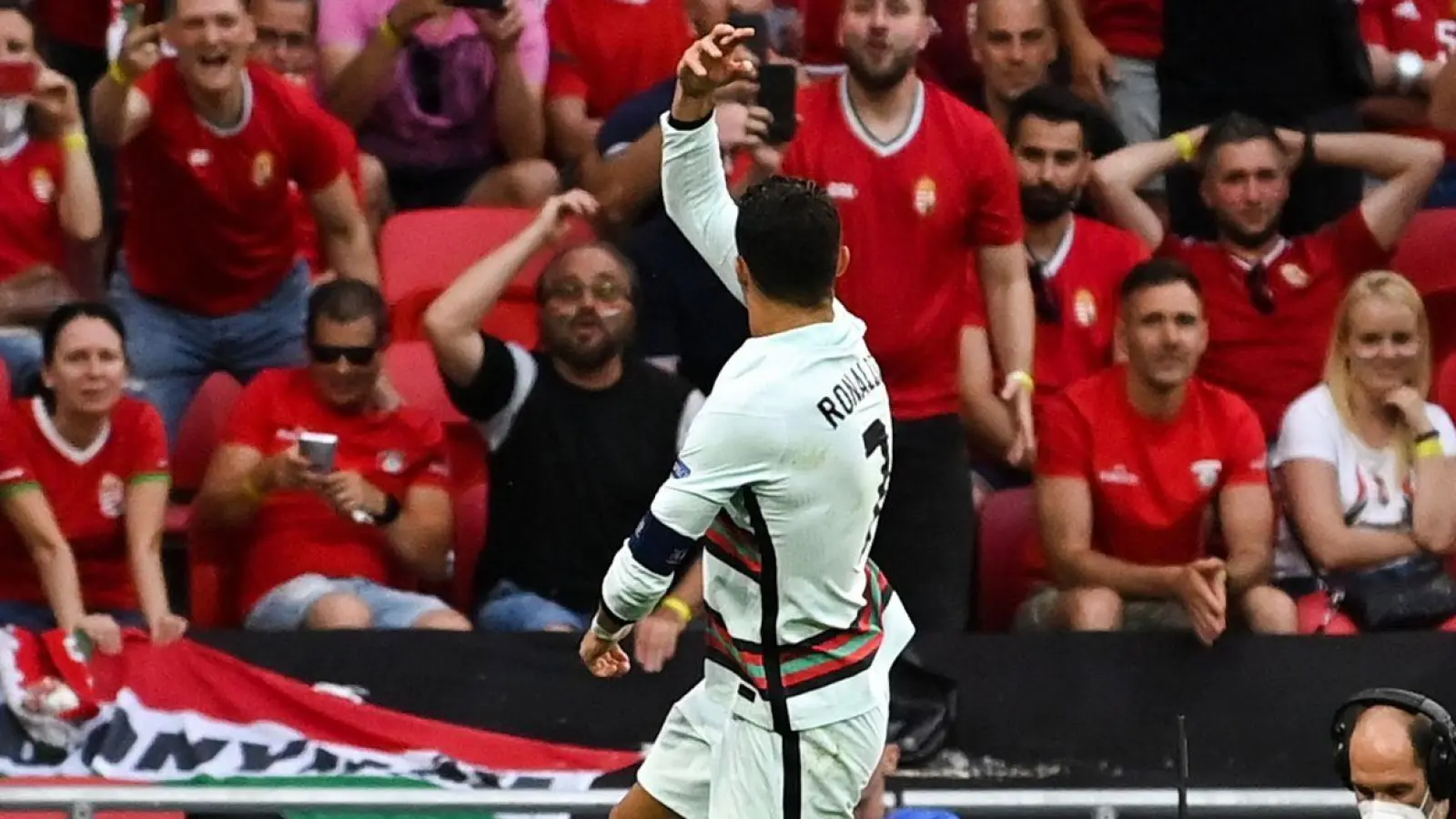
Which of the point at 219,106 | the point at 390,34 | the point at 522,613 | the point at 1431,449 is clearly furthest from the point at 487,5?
the point at 1431,449

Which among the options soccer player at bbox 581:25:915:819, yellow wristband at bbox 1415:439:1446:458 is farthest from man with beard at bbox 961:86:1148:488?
soccer player at bbox 581:25:915:819

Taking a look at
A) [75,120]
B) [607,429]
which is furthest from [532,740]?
[75,120]

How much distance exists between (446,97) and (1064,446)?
2.47 metres

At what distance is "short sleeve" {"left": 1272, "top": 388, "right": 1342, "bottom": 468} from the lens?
7.55 meters

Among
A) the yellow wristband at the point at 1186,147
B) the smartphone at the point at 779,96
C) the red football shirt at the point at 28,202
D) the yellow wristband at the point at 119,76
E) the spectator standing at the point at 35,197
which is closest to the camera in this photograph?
the smartphone at the point at 779,96

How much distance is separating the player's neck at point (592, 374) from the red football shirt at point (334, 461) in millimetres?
464

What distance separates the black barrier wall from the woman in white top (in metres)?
0.32

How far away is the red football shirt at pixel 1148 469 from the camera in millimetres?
7480

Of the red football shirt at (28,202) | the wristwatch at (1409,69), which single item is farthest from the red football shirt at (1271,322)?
the red football shirt at (28,202)

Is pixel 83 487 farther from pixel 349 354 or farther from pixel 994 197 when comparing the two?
pixel 994 197

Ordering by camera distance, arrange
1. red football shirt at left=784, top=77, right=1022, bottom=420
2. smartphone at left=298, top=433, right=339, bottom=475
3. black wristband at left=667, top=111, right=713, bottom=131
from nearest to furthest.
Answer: black wristband at left=667, top=111, right=713, bottom=131, smartphone at left=298, top=433, right=339, bottom=475, red football shirt at left=784, top=77, right=1022, bottom=420

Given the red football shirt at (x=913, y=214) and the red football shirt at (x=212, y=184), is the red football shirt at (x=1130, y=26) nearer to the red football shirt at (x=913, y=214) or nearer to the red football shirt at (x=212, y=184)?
the red football shirt at (x=913, y=214)

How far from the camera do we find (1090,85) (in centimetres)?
902

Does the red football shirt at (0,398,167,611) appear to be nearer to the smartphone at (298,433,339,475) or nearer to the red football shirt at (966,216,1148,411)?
the smartphone at (298,433,339,475)
